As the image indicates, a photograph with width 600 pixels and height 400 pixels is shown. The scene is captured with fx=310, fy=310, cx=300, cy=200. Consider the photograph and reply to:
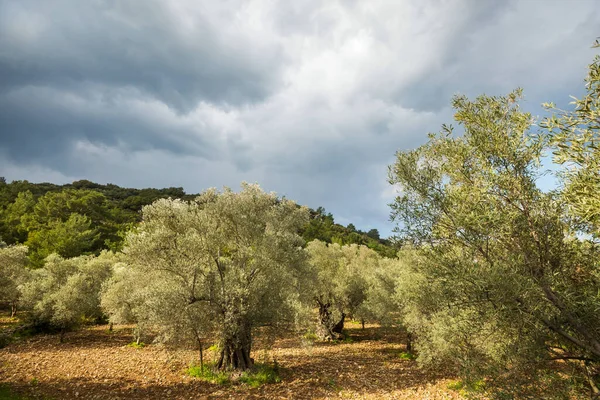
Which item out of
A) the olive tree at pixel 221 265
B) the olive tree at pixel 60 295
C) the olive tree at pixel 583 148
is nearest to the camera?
the olive tree at pixel 583 148

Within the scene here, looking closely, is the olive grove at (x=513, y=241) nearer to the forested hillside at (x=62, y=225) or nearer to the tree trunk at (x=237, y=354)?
the tree trunk at (x=237, y=354)

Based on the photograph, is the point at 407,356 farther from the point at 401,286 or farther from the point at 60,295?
the point at 60,295

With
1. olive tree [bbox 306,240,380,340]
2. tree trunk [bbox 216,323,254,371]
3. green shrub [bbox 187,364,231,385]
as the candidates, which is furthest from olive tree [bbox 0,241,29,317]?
olive tree [bbox 306,240,380,340]

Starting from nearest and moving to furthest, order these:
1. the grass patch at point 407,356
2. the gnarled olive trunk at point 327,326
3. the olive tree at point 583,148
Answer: the olive tree at point 583,148 < the grass patch at point 407,356 < the gnarled olive trunk at point 327,326

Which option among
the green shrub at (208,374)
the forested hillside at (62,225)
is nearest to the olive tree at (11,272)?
the forested hillside at (62,225)

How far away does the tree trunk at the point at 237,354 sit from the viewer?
2147 cm

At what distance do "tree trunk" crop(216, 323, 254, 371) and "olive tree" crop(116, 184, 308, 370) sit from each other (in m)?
0.06

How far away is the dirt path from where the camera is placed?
62.8ft

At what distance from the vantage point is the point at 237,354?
22.1m

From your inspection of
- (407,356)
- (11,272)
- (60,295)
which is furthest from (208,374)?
(11,272)

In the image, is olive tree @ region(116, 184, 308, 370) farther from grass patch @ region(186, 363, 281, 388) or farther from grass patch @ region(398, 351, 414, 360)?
grass patch @ region(398, 351, 414, 360)

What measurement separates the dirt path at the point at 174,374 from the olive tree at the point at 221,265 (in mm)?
3387

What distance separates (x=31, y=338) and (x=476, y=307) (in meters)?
43.6

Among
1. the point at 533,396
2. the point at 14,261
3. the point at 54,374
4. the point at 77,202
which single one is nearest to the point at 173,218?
the point at 54,374
